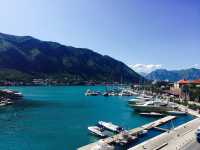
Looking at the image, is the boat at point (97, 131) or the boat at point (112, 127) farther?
the boat at point (112, 127)

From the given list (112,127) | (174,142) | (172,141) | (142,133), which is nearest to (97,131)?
(112,127)

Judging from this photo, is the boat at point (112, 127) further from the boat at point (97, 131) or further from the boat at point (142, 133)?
the boat at point (142, 133)

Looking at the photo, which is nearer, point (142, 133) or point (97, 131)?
point (142, 133)

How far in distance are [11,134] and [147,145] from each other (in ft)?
110

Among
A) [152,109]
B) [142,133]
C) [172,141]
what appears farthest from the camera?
[152,109]

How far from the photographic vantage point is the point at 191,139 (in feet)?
162

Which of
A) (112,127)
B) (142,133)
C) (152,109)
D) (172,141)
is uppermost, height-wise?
(152,109)

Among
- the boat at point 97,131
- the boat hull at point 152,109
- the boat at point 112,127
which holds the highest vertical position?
the boat hull at point 152,109

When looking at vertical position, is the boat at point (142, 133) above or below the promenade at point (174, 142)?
below

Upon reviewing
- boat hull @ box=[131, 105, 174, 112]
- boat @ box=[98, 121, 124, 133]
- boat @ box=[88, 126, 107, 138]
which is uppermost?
boat hull @ box=[131, 105, 174, 112]

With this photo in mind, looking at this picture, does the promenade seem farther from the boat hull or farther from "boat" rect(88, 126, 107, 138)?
the boat hull

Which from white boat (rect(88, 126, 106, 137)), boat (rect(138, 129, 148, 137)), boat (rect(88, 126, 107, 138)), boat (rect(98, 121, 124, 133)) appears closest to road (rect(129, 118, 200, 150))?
boat (rect(138, 129, 148, 137))

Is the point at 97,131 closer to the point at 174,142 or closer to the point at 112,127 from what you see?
the point at 112,127

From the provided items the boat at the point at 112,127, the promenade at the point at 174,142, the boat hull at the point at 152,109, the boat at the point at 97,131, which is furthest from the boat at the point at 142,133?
the boat hull at the point at 152,109
